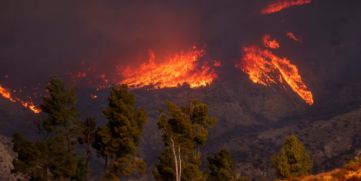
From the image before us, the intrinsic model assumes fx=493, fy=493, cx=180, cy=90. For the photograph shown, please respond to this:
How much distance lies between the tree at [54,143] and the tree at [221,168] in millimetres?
21966

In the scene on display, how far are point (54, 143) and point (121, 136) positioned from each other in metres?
10.2

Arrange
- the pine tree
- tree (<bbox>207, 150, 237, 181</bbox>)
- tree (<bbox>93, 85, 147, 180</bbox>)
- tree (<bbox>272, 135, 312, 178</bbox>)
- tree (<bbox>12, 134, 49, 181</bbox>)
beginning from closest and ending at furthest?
tree (<bbox>93, 85, 147, 180</bbox>)
tree (<bbox>12, 134, 49, 181</bbox>)
the pine tree
tree (<bbox>207, 150, 237, 181</bbox>)
tree (<bbox>272, 135, 312, 178</bbox>)

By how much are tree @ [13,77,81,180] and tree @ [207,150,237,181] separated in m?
22.0

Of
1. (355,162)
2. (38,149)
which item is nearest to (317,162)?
(38,149)

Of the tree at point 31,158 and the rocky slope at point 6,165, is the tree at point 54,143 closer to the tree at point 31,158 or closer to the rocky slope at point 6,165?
the tree at point 31,158

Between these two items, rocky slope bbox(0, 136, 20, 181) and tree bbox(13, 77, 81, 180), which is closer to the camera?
tree bbox(13, 77, 81, 180)

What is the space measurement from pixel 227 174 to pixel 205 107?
52.2ft

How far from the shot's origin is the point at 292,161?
255 ft

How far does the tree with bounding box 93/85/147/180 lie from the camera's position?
5928 cm

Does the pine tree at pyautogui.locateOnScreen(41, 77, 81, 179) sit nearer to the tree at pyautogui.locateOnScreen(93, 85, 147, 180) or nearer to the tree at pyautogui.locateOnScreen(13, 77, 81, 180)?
the tree at pyautogui.locateOnScreen(13, 77, 81, 180)

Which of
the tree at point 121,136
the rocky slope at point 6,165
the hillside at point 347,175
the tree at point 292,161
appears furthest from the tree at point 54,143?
the rocky slope at point 6,165

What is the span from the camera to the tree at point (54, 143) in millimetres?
63750

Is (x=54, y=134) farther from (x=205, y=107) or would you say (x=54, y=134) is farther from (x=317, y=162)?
(x=317, y=162)

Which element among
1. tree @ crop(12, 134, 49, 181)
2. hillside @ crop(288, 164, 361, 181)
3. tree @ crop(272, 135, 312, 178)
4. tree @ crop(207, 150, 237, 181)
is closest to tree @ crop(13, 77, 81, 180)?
tree @ crop(12, 134, 49, 181)
